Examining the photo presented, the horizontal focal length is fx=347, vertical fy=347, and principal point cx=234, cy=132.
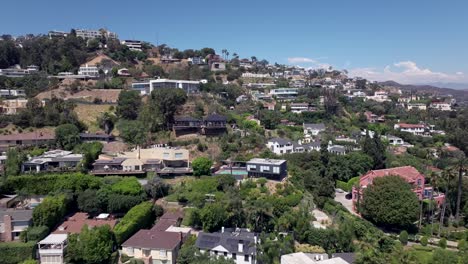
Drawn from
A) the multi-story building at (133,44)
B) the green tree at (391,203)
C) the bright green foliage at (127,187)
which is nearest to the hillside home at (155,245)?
the bright green foliage at (127,187)

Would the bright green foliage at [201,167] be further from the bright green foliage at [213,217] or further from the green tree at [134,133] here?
the green tree at [134,133]

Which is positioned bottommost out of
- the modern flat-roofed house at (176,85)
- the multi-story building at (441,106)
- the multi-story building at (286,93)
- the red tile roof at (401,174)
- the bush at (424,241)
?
the bush at (424,241)

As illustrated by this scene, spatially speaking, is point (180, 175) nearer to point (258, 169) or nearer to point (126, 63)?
point (258, 169)

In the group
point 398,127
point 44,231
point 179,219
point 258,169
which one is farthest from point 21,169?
point 398,127

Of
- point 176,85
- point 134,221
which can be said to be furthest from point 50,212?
point 176,85

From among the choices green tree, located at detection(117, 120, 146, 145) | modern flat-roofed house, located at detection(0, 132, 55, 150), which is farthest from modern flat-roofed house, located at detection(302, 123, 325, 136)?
modern flat-roofed house, located at detection(0, 132, 55, 150)

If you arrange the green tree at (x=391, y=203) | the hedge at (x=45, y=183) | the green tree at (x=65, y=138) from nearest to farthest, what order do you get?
the green tree at (x=391, y=203)
the hedge at (x=45, y=183)
the green tree at (x=65, y=138)
